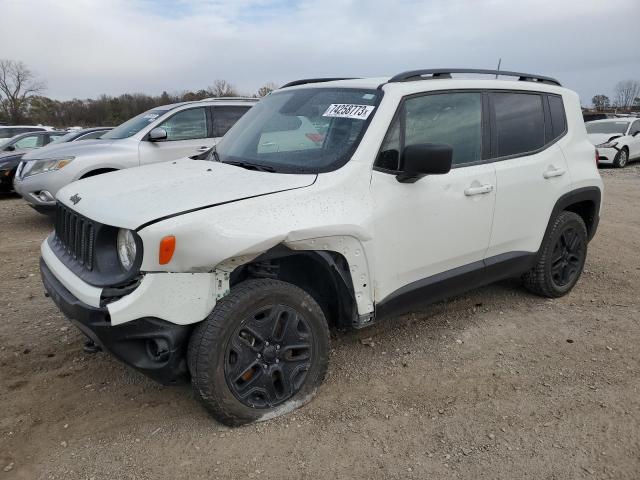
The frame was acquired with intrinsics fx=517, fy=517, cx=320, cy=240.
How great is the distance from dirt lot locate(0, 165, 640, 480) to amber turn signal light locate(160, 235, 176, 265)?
3.26 feet

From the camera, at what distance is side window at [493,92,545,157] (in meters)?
3.79

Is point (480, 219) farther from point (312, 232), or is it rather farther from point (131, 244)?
point (131, 244)

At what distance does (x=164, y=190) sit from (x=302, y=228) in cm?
79

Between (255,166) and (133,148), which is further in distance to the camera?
(133,148)

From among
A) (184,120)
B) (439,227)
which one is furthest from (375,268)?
(184,120)

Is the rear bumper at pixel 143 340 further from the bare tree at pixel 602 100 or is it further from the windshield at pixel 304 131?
the bare tree at pixel 602 100

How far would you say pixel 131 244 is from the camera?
99.3 inches

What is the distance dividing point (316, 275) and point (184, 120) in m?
5.30

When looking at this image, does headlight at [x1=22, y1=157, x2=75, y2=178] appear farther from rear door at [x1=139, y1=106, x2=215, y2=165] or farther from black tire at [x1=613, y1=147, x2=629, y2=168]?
black tire at [x1=613, y1=147, x2=629, y2=168]

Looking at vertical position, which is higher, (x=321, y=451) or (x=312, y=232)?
(x=312, y=232)

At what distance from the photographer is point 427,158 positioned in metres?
2.88

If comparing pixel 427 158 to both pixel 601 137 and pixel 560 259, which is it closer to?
pixel 560 259

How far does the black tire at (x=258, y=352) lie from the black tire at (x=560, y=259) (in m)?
2.32

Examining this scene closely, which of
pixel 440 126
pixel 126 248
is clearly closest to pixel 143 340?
pixel 126 248
